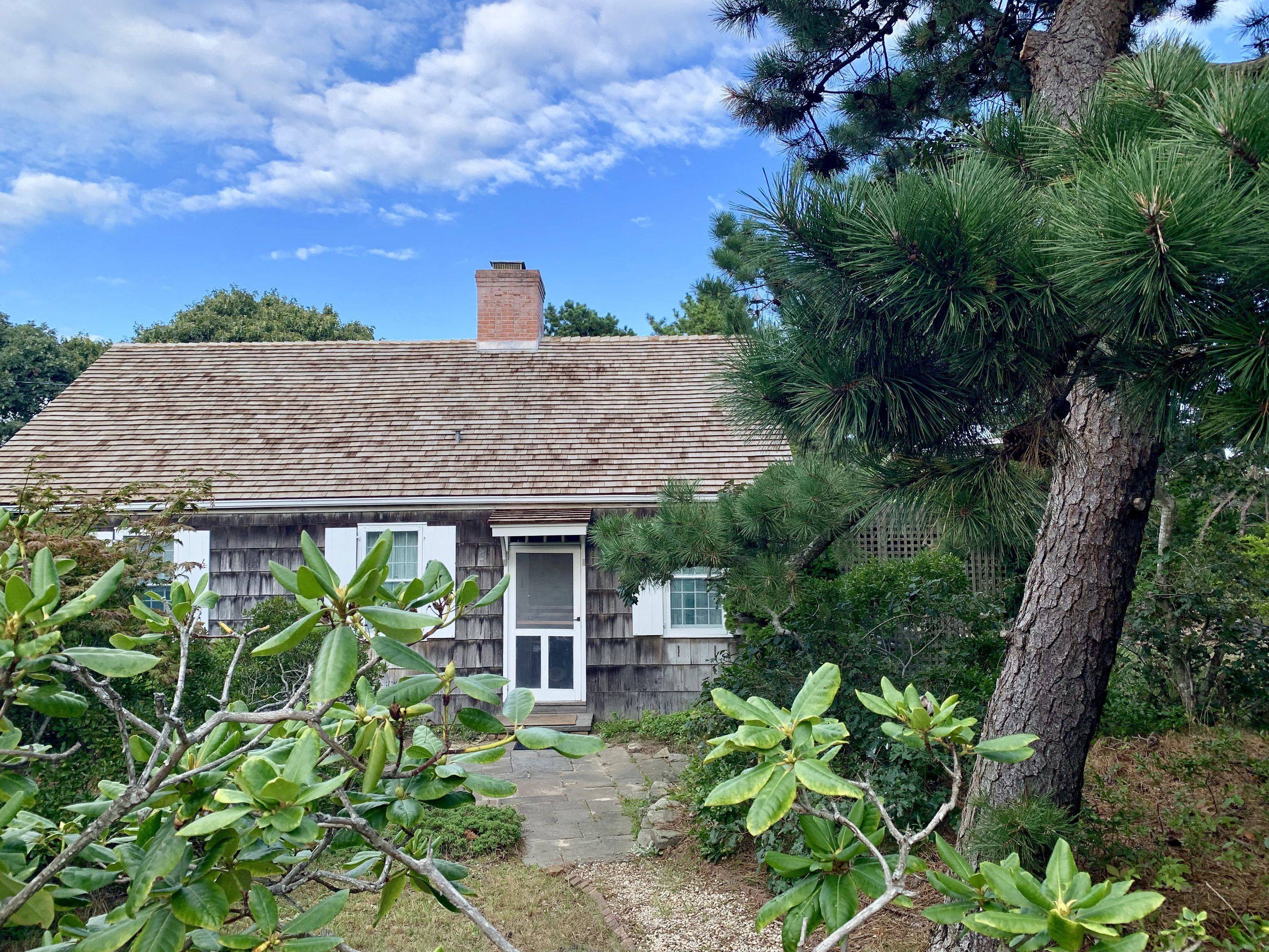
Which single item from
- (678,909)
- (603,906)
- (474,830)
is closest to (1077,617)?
(678,909)

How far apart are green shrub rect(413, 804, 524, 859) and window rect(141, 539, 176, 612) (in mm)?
2661

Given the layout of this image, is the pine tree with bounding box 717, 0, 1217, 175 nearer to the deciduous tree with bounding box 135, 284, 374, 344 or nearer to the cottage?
the cottage

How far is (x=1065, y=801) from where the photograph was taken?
3.41 metres

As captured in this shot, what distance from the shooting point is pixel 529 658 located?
34.5 feet

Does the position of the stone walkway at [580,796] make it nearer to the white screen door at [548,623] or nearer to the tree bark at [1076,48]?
the white screen door at [548,623]

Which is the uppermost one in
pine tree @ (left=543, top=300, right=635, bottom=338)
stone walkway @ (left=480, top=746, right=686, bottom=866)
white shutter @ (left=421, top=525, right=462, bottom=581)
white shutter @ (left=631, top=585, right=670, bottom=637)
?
pine tree @ (left=543, top=300, right=635, bottom=338)

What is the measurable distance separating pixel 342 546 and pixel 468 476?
1875mm

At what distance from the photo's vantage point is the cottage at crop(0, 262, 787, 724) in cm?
1033

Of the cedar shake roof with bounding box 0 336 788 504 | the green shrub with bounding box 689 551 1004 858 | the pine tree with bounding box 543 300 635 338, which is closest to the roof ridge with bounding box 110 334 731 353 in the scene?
the cedar shake roof with bounding box 0 336 788 504

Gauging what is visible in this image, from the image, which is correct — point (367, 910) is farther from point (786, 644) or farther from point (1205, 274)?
point (1205, 274)

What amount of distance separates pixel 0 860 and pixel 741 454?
10.4 meters

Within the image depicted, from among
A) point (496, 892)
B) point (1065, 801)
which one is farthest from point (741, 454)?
point (1065, 801)

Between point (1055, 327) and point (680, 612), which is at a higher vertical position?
point (1055, 327)

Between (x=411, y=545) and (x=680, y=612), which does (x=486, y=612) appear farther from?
(x=680, y=612)
